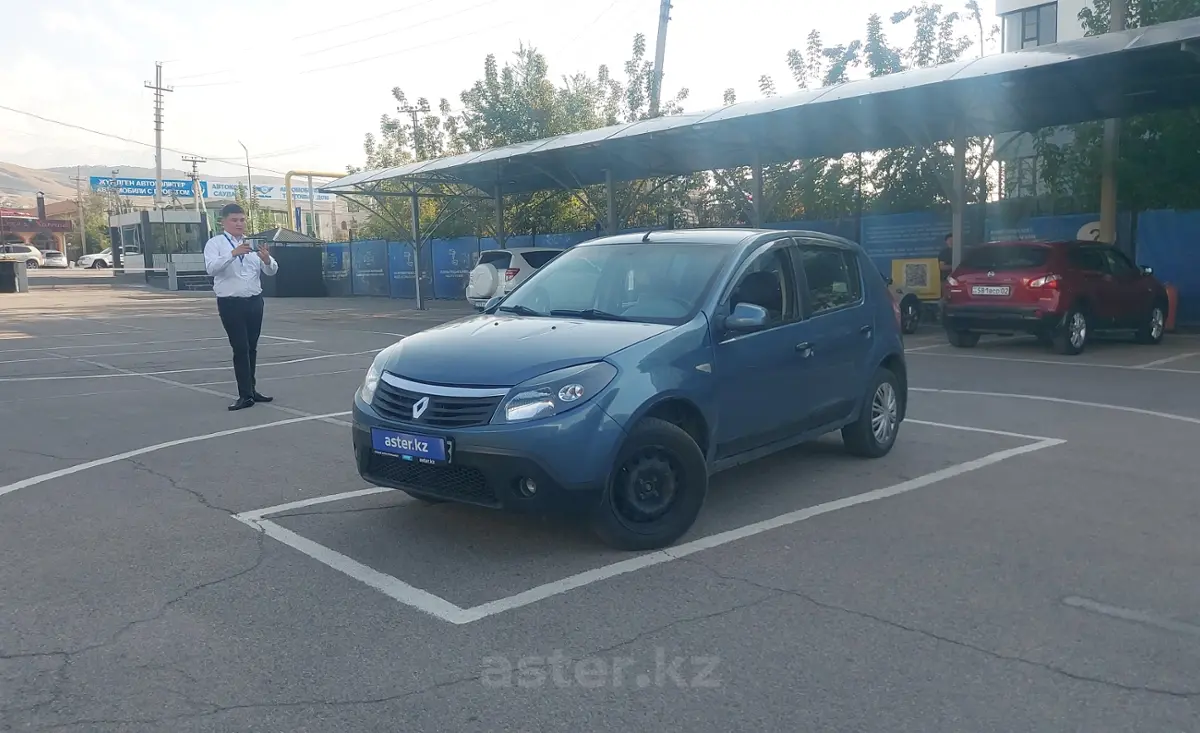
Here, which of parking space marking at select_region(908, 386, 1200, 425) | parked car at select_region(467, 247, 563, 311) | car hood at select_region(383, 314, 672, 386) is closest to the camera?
car hood at select_region(383, 314, 672, 386)

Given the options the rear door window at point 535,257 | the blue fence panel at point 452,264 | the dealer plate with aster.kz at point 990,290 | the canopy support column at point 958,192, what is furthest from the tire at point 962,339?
the blue fence panel at point 452,264

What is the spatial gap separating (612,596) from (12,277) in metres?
41.2

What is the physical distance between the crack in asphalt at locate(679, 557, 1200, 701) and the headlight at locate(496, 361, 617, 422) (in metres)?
1.01

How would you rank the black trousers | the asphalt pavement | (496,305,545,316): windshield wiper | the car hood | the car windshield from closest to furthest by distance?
the asphalt pavement < the car hood < the car windshield < (496,305,545,316): windshield wiper < the black trousers

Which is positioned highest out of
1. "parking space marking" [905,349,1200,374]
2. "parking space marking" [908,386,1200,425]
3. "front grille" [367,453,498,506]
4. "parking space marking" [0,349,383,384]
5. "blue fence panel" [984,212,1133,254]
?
"blue fence panel" [984,212,1133,254]

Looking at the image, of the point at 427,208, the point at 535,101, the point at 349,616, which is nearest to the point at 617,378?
the point at 349,616

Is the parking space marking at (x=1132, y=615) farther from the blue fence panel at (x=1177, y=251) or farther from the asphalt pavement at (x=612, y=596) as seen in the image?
the blue fence panel at (x=1177, y=251)

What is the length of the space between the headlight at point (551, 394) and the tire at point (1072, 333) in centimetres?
1055

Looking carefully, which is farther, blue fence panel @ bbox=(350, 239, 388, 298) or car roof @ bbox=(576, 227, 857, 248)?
blue fence panel @ bbox=(350, 239, 388, 298)

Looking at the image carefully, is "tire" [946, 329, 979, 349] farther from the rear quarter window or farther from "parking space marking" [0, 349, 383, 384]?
the rear quarter window

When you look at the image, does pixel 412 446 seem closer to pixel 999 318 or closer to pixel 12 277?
pixel 999 318

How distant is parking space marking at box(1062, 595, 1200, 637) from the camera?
4117mm

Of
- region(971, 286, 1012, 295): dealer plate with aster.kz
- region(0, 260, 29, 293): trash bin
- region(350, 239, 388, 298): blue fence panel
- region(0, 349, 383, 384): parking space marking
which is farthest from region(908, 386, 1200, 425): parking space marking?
region(0, 260, 29, 293): trash bin

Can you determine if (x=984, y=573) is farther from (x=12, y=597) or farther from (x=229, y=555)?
(x=12, y=597)
